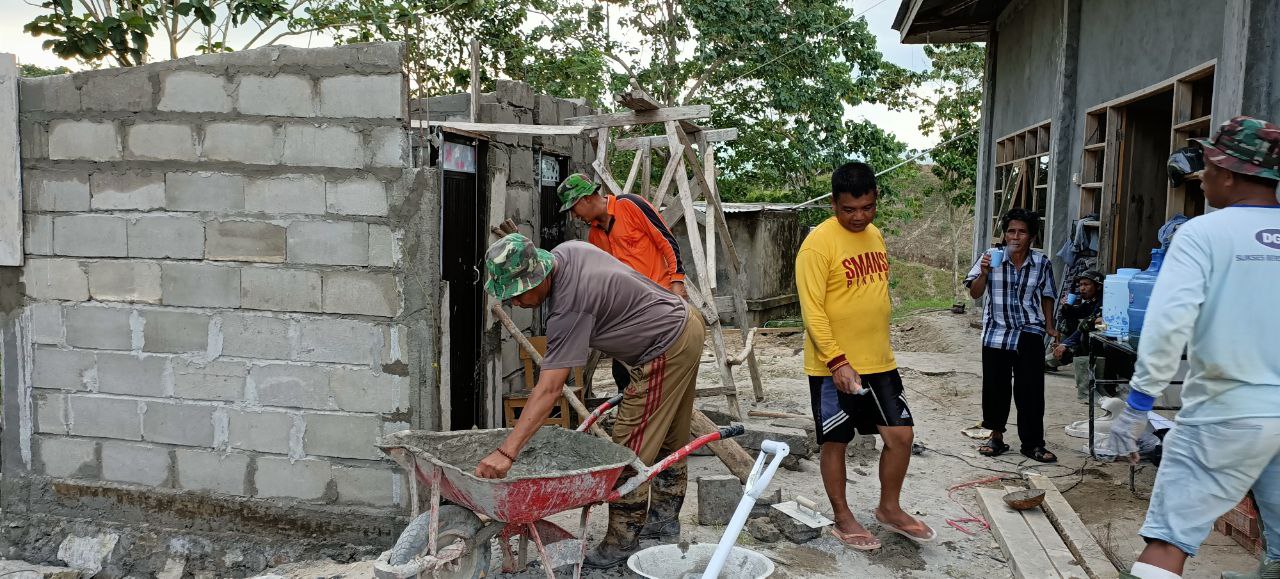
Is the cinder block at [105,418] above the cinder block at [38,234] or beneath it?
beneath

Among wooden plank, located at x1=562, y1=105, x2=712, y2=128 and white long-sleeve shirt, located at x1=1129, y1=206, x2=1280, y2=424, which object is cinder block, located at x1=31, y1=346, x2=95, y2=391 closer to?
wooden plank, located at x1=562, y1=105, x2=712, y2=128

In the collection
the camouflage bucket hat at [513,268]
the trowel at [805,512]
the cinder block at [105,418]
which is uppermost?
the camouflage bucket hat at [513,268]

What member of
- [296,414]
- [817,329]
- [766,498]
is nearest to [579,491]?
[817,329]

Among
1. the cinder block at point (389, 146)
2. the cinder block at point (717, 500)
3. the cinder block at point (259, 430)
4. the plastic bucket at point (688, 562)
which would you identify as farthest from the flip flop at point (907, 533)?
the cinder block at point (259, 430)

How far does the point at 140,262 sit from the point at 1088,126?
7.83 meters

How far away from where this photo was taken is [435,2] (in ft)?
38.3

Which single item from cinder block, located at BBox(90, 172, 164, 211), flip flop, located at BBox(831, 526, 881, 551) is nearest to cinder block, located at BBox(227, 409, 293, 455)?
cinder block, located at BBox(90, 172, 164, 211)

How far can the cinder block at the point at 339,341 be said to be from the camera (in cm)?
462

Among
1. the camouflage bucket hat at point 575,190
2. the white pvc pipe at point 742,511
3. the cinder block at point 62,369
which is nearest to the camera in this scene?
the white pvc pipe at point 742,511

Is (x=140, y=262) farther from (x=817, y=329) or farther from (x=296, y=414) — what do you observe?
(x=817, y=329)

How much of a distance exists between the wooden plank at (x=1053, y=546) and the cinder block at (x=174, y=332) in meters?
4.30

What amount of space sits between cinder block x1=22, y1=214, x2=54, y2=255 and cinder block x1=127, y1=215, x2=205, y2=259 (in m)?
0.50

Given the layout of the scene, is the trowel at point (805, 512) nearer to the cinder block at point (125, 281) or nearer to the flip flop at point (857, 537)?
the flip flop at point (857, 537)

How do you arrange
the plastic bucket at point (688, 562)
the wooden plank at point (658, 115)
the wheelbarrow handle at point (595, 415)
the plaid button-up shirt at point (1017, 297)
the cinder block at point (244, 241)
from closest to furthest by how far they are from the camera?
the plastic bucket at point (688, 562)
the wheelbarrow handle at point (595, 415)
the cinder block at point (244, 241)
the plaid button-up shirt at point (1017, 297)
the wooden plank at point (658, 115)
